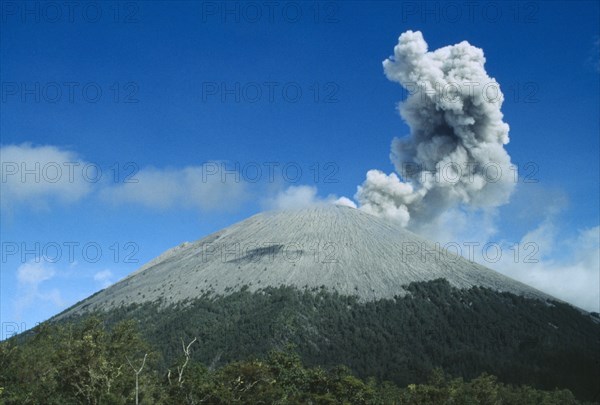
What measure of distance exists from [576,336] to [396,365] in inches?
2211

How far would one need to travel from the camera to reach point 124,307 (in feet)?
541

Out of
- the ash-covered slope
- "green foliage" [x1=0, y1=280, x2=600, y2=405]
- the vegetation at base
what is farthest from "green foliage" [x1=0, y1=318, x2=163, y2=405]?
the ash-covered slope

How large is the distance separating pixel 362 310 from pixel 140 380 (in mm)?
109936

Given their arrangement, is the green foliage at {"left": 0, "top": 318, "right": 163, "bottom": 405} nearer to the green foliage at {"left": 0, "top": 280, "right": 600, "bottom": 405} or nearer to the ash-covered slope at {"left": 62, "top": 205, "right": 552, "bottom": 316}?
the green foliage at {"left": 0, "top": 280, "right": 600, "bottom": 405}

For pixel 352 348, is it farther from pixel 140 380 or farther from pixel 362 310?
pixel 140 380

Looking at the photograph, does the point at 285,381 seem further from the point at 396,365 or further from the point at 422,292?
the point at 422,292

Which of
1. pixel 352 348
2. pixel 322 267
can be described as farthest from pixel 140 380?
pixel 322 267

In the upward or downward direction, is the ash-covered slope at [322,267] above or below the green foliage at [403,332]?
above

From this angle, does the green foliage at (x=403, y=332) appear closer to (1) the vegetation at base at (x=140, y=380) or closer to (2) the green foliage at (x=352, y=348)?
(2) the green foliage at (x=352, y=348)

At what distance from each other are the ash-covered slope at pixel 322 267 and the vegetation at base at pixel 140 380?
291 ft

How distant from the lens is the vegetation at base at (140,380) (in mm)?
39062

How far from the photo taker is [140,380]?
129 feet

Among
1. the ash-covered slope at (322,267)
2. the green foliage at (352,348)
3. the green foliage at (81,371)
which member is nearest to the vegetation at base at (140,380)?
the green foliage at (81,371)

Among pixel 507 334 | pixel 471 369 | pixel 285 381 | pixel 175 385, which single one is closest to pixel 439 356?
pixel 471 369
